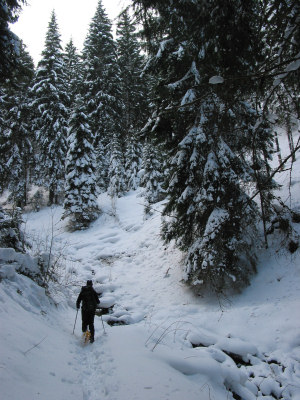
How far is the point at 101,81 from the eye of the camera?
114ft

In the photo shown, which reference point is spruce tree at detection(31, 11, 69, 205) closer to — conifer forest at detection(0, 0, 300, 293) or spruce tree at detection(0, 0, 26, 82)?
conifer forest at detection(0, 0, 300, 293)

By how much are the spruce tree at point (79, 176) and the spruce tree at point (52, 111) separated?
6409 mm

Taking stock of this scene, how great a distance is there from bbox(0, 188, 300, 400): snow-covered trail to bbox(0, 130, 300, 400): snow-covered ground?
0.02 metres

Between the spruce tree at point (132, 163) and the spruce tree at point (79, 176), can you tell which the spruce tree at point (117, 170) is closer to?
the spruce tree at point (132, 163)

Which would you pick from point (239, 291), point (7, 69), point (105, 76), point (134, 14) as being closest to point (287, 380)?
point (239, 291)

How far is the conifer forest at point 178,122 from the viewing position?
2.51 m

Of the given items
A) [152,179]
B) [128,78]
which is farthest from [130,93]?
[152,179]

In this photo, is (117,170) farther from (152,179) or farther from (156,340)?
(156,340)

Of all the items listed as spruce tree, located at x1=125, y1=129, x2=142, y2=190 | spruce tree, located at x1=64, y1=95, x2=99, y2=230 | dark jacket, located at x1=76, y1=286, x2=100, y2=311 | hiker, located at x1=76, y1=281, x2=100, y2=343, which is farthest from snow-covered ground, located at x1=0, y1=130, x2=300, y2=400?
spruce tree, located at x1=125, y1=129, x2=142, y2=190

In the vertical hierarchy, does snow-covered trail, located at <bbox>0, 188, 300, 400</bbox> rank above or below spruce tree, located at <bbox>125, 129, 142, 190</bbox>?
below

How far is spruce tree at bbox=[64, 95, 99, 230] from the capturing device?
59.8 feet

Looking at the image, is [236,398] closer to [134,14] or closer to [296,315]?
[296,315]

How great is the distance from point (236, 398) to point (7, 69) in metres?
9.14

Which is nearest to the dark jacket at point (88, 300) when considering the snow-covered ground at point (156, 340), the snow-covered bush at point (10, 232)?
the snow-covered ground at point (156, 340)
